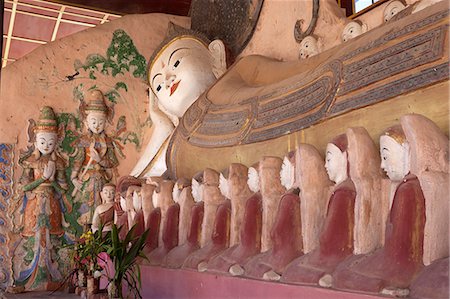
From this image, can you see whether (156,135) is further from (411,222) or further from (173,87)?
(411,222)

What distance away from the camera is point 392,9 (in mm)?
3219

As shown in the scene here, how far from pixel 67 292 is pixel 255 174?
111 inches

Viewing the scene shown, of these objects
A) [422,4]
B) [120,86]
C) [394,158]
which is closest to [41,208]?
[120,86]

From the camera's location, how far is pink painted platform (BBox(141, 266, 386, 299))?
179 centimetres

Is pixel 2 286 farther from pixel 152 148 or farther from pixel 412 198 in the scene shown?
pixel 412 198

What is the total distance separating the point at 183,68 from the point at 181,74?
0.05 metres

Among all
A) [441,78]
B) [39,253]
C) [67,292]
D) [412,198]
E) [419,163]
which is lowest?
[67,292]

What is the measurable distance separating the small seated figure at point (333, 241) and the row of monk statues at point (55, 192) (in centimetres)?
289

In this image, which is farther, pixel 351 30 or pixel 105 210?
pixel 105 210

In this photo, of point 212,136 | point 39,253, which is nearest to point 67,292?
point 39,253

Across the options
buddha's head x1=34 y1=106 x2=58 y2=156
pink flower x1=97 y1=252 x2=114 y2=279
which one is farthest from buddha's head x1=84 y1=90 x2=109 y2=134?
pink flower x1=97 y1=252 x2=114 y2=279

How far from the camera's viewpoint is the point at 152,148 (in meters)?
4.80

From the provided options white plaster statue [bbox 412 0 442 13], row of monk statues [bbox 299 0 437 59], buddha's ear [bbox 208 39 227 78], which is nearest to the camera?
white plaster statue [bbox 412 0 442 13]

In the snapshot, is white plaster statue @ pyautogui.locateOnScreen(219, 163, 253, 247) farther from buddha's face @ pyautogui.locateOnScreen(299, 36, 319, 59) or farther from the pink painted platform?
buddha's face @ pyautogui.locateOnScreen(299, 36, 319, 59)
